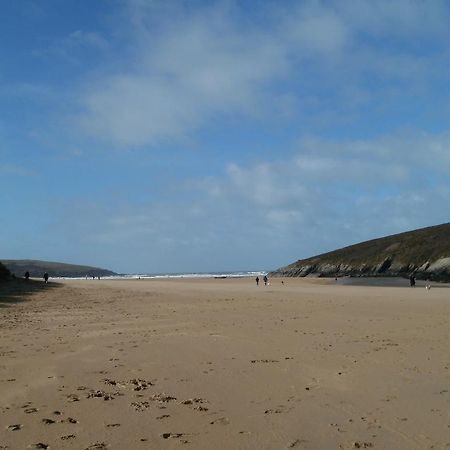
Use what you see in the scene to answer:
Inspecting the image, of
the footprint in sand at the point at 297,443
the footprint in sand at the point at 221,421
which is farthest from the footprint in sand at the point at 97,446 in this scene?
the footprint in sand at the point at 297,443

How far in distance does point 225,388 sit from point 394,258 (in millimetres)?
73999

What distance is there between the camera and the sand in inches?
215

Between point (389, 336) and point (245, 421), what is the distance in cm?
796

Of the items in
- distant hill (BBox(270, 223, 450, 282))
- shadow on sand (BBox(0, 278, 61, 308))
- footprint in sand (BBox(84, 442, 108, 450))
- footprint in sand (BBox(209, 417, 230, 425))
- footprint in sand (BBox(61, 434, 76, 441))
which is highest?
distant hill (BBox(270, 223, 450, 282))

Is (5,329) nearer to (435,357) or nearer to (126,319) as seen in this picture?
(126,319)

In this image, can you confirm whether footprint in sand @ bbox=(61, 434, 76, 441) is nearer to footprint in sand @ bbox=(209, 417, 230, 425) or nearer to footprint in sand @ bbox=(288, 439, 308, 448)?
footprint in sand @ bbox=(209, 417, 230, 425)

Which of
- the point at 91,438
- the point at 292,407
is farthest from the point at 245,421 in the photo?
the point at 91,438

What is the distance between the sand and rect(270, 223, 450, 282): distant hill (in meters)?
50.1

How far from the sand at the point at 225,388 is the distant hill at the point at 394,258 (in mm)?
50129

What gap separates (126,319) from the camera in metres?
17.2

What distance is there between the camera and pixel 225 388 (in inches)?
298

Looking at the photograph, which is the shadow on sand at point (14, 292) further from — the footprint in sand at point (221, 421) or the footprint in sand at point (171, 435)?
the footprint in sand at point (171, 435)

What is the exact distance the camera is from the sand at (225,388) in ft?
18.0

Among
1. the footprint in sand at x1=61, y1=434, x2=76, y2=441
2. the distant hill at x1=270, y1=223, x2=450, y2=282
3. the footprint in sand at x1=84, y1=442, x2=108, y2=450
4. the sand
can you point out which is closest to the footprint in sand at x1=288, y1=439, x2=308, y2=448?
the sand
